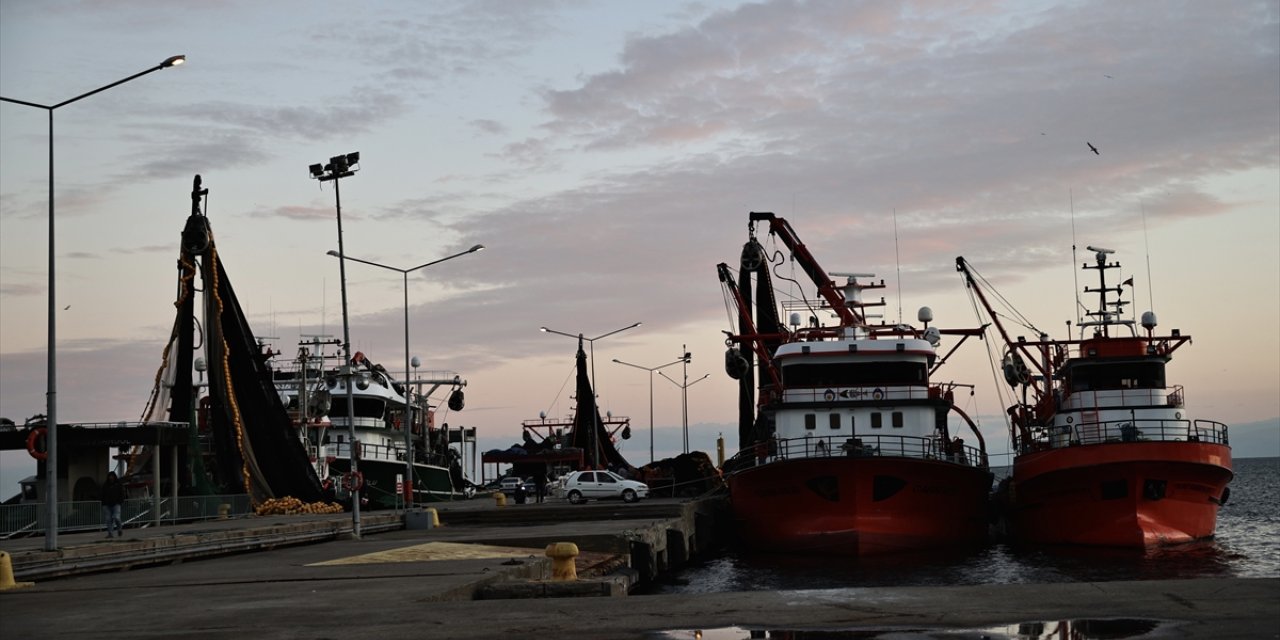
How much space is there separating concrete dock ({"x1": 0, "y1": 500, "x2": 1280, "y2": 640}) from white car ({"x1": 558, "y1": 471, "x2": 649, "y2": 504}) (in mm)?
29891

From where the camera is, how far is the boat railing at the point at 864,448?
39.0 m

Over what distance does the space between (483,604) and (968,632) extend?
252 inches

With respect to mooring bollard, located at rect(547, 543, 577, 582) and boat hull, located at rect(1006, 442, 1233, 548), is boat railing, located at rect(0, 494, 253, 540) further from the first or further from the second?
boat hull, located at rect(1006, 442, 1233, 548)

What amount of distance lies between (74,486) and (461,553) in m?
18.4

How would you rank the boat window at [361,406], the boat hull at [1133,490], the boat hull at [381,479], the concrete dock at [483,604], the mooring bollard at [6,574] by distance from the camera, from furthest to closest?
the boat window at [361,406] < the boat hull at [381,479] < the boat hull at [1133,490] < the mooring bollard at [6,574] < the concrete dock at [483,604]

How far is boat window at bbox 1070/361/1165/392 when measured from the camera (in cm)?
4300

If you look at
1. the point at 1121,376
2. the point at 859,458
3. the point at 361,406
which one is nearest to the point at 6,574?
the point at 859,458

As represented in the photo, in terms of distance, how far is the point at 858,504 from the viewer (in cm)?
3812

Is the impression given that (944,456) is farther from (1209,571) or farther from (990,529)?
(990,529)

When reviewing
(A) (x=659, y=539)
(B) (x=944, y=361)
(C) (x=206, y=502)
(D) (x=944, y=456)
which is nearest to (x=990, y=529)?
(B) (x=944, y=361)

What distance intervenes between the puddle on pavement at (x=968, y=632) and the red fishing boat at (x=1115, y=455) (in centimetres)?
2635

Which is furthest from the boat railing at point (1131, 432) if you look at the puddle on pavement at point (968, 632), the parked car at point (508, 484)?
the parked car at point (508, 484)

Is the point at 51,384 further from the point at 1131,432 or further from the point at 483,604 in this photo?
the point at 1131,432

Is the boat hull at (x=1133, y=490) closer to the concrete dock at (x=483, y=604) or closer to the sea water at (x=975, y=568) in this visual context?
the sea water at (x=975, y=568)
